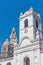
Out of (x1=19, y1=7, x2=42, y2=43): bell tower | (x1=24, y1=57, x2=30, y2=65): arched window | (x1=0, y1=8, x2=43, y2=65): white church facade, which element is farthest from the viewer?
(x1=19, y1=7, x2=42, y2=43): bell tower

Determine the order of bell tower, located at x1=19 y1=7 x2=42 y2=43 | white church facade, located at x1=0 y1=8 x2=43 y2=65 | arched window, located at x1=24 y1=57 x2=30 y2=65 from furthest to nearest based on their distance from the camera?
1. bell tower, located at x1=19 y1=7 x2=42 y2=43
2. arched window, located at x1=24 y1=57 x2=30 y2=65
3. white church facade, located at x1=0 y1=8 x2=43 y2=65

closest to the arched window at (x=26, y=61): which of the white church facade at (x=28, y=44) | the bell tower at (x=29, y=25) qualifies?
the white church facade at (x=28, y=44)

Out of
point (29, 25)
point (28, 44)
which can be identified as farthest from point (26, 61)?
point (29, 25)

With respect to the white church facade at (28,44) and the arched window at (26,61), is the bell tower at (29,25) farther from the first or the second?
the arched window at (26,61)

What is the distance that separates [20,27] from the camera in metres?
45.0

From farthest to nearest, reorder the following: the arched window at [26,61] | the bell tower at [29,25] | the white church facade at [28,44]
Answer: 1. the bell tower at [29,25]
2. the arched window at [26,61]
3. the white church facade at [28,44]

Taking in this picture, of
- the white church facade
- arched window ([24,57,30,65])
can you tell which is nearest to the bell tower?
the white church facade

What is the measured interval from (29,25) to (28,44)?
5238 millimetres

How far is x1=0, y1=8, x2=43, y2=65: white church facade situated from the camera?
38.0m

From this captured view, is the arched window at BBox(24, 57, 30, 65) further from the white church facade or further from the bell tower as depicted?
the bell tower

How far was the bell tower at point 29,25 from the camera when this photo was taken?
1652 inches

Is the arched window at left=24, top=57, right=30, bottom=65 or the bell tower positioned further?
the bell tower

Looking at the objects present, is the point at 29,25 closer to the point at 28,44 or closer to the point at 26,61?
the point at 28,44

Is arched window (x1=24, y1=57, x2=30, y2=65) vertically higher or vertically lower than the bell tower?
lower
